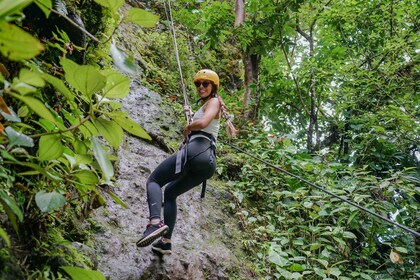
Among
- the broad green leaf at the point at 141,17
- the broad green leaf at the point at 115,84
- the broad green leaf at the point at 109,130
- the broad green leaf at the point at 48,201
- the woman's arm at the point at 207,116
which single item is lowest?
the broad green leaf at the point at 48,201

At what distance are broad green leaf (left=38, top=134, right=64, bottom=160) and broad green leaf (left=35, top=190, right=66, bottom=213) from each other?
0.20m

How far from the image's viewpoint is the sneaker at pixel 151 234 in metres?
2.81

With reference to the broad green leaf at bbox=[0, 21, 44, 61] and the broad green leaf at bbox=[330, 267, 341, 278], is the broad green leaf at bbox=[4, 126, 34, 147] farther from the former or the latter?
the broad green leaf at bbox=[330, 267, 341, 278]

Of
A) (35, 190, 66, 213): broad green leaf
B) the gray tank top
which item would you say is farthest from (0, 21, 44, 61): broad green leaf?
the gray tank top

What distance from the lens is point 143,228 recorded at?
11.6 feet

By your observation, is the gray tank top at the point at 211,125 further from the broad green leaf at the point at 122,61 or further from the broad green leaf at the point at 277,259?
the broad green leaf at the point at 122,61

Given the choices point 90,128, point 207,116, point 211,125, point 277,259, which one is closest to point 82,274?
point 90,128

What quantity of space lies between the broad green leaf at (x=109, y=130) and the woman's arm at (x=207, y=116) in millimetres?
1798

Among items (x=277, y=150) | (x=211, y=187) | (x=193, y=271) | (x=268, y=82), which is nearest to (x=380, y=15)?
(x=268, y=82)

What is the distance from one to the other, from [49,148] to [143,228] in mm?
2399

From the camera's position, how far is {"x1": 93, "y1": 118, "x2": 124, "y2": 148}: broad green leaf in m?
1.30

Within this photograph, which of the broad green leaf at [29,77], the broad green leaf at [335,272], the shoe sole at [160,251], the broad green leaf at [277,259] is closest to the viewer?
the broad green leaf at [29,77]

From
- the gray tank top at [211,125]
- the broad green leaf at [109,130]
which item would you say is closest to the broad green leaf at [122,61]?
the broad green leaf at [109,130]

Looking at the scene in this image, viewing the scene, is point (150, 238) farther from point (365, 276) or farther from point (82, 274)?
point (365, 276)
